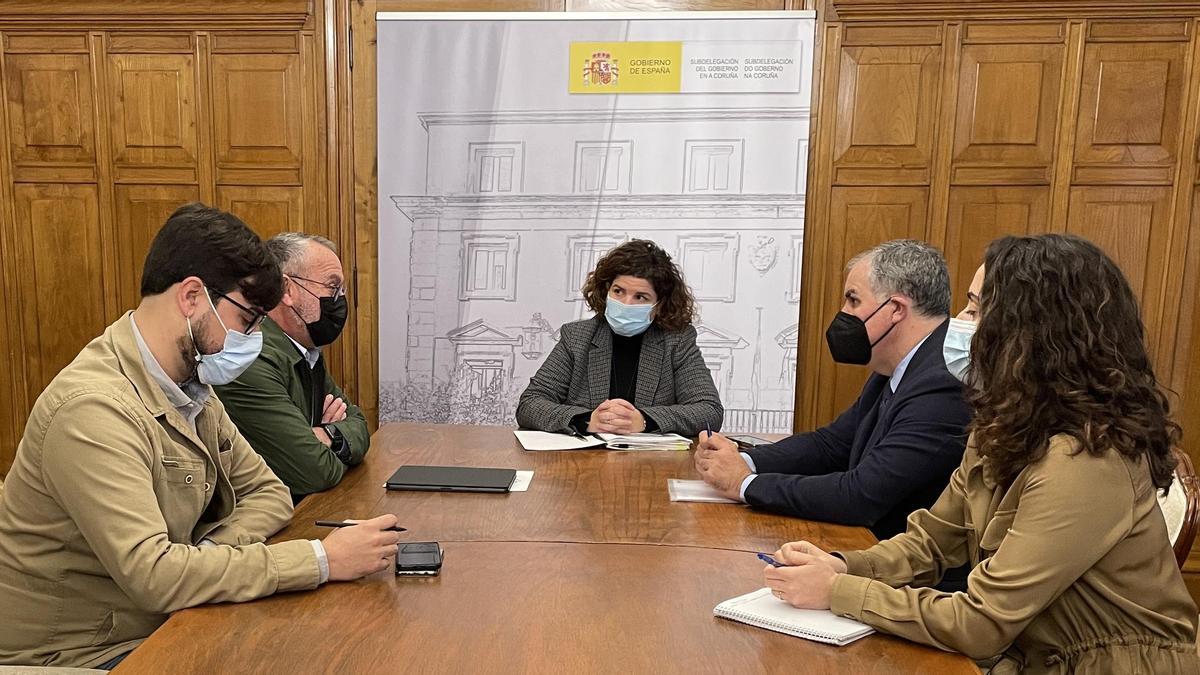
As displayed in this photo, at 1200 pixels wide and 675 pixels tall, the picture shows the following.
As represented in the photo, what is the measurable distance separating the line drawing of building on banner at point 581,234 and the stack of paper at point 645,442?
4.08 feet

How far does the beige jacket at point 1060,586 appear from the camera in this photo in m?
1.33

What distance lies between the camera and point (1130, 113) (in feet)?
12.1

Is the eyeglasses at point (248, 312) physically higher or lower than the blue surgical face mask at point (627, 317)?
higher

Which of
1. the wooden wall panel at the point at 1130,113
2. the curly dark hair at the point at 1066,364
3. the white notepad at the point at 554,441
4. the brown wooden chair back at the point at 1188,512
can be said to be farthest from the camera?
the wooden wall panel at the point at 1130,113

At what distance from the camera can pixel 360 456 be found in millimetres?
2393

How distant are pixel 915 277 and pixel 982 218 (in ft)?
6.04

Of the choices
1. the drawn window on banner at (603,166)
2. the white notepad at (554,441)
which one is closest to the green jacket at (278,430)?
the white notepad at (554,441)

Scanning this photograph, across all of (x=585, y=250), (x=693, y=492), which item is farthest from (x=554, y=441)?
(x=585, y=250)

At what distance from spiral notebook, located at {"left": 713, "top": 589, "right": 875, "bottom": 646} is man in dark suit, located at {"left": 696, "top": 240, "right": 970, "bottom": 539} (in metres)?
0.55

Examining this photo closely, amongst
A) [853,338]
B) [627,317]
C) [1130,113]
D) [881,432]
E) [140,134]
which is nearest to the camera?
[881,432]

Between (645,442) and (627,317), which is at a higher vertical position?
(627,317)

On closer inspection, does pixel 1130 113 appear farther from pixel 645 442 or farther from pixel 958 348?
pixel 645 442

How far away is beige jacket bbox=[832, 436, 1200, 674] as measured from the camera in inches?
52.5

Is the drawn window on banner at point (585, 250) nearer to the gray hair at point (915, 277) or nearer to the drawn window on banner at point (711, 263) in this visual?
the drawn window on banner at point (711, 263)
